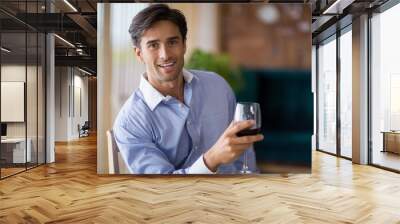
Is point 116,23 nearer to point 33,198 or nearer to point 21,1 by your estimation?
point 21,1

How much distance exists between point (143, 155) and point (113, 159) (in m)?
0.46

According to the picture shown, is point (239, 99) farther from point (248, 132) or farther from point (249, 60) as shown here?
point (248, 132)

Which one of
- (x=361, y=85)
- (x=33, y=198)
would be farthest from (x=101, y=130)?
(x=361, y=85)

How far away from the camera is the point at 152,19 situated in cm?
567

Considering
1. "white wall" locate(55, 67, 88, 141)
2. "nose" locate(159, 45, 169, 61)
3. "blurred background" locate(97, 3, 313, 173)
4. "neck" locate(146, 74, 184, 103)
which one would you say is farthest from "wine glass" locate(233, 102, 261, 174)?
"white wall" locate(55, 67, 88, 141)

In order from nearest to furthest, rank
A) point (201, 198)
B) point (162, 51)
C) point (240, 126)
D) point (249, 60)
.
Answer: point (201, 198) → point (240, 126) → point (162, 51) → point (249, 60)

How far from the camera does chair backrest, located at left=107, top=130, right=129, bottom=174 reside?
5.81 meters

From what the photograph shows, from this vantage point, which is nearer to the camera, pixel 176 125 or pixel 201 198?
pixel 201 198

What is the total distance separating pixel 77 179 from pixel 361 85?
5325mm

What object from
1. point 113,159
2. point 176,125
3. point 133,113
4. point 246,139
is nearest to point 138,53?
point 133,113

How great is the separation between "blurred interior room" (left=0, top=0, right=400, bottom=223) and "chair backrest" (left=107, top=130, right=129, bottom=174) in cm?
1

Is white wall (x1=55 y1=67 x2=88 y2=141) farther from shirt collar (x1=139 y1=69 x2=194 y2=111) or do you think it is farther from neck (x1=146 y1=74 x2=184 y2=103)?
neck (x1=146 y1=74 x2=184 y2=103)

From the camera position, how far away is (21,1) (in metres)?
6.66

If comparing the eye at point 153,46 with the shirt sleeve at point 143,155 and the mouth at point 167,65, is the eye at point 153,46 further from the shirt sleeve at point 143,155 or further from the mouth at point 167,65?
the shirt sleeve at point 143,155
